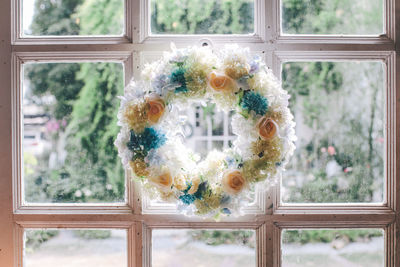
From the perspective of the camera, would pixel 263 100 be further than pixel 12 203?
No

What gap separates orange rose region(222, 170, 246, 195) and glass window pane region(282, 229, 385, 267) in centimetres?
47

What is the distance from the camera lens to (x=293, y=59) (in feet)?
5.41

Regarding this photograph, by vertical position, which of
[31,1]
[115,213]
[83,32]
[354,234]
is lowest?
[354,234]

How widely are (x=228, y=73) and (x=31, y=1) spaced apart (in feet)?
3.44

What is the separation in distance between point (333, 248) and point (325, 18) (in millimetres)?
1098

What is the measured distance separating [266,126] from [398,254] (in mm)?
947

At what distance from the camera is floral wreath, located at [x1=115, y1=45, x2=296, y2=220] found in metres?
1.38

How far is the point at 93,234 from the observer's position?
170cm

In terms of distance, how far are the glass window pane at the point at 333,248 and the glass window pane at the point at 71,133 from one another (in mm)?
849

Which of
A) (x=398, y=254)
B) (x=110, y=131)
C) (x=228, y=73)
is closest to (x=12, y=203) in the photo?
(x=110, y=131)

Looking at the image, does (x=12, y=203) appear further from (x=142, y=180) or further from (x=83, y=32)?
(x=83, y=32)

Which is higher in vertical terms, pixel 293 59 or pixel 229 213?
pixel 293 59

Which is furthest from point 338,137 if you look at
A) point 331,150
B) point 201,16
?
point 201,16

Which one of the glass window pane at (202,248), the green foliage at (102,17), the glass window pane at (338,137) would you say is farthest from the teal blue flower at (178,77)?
the glass window pane at (202,248)
